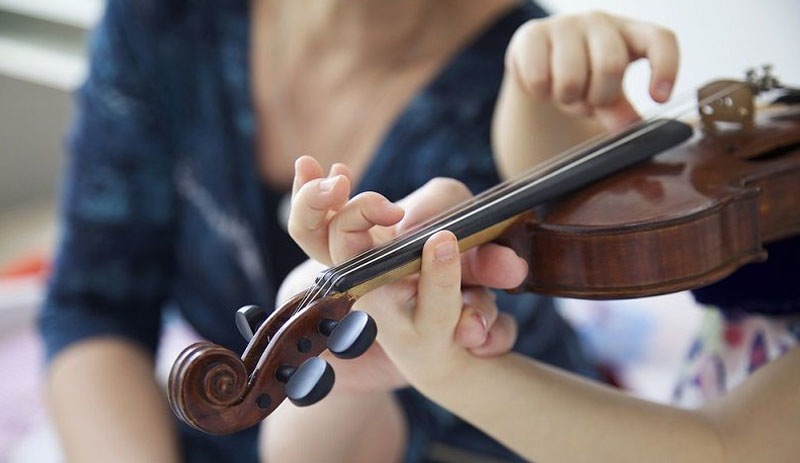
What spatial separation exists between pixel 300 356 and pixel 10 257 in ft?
4.73

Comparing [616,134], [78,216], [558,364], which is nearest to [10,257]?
[78,216]

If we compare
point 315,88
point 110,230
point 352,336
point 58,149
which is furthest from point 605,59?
point 58,149

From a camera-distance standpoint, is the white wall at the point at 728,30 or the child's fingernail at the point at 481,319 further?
the white wall at the point at 728,30

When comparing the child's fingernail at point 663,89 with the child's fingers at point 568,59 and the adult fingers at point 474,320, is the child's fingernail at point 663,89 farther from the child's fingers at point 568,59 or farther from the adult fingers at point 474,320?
the adult fingers at point 474,320

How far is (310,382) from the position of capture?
31 centimetres

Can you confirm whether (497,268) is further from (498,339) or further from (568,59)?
(568,59)

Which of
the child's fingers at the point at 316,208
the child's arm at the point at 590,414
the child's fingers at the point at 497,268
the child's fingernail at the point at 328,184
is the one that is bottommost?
the child's arm at the point at 590,414

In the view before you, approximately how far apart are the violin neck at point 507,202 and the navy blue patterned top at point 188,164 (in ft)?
0.83

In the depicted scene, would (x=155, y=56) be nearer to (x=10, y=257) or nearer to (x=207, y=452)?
(x=207, y=452)

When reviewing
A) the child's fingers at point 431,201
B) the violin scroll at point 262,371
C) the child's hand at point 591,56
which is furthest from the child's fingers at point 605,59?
the violin scroll at point 262,371

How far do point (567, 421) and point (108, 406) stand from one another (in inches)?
17.2

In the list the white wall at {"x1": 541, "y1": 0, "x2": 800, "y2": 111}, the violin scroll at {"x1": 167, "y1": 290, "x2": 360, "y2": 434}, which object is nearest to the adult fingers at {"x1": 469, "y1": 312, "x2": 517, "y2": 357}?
the violin scroll at {"x1": 167, "y1": 290, "x2": 360, "y2": 434}

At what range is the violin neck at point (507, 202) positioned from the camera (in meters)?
0.35

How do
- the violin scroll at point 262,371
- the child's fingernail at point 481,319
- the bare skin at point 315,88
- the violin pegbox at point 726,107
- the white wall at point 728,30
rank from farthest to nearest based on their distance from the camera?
the bare skin at point 315,88 < the white wall at point 728,30 < the violin pegbox at point 726,107 < the child's fingernail at point 481,319 < the violin scroll at point 262,371
